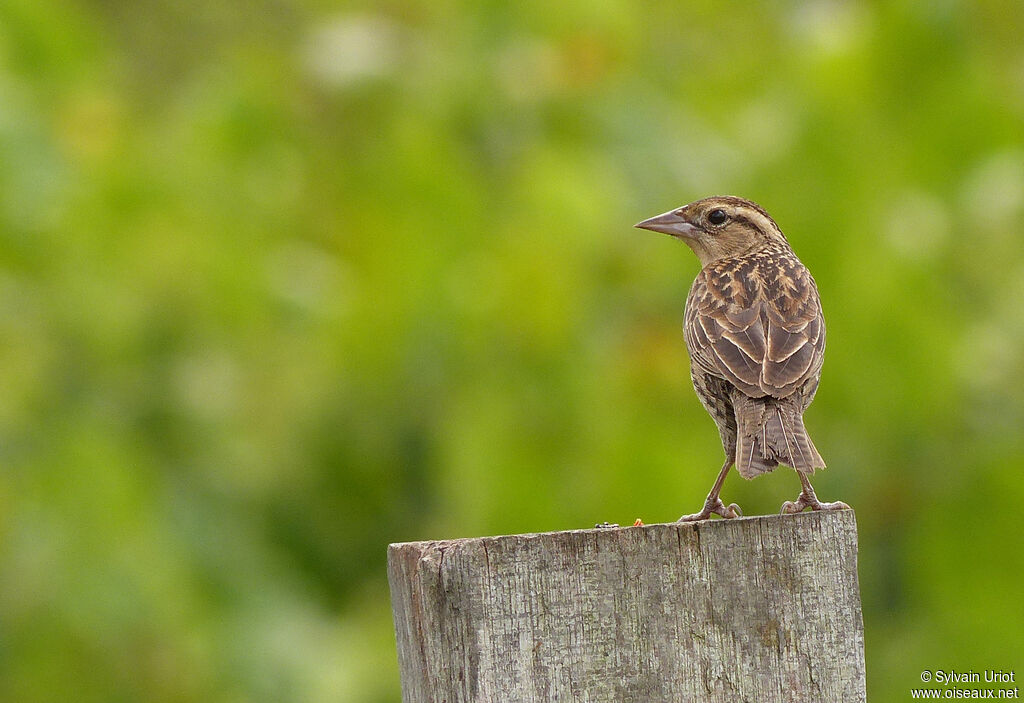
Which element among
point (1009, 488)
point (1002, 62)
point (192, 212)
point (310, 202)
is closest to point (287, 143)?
point (310, 202)

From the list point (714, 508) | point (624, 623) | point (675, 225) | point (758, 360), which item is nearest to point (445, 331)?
point (675, 225)

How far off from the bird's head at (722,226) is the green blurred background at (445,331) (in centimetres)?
157

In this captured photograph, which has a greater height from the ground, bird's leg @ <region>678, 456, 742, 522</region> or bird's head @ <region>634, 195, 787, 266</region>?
bird's head @ <region>634, 195, 787, 266</region>

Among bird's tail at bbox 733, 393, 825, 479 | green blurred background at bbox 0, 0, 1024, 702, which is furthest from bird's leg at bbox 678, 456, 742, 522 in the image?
green blurred background at bbox 0, 0, 1024, 702

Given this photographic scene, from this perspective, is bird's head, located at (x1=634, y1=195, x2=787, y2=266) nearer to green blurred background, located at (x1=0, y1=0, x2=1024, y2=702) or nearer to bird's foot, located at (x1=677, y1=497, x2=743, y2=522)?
bird's foot, located at (x1=677, y1=497, x2=743, y2=522)

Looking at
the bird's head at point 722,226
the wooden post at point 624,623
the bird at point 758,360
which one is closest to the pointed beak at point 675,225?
the bird's head at point 722,226

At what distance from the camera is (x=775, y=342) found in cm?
394

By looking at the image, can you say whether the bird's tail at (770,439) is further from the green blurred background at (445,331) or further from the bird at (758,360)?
the green blurred background at (445,331)

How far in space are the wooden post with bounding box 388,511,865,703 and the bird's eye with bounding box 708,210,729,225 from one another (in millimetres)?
2346

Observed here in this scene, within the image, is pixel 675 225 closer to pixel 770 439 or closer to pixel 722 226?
pixel 722 226

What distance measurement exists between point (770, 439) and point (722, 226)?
4.85 ft

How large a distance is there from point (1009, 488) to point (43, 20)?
18.8 ft

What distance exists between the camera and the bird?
146 inches

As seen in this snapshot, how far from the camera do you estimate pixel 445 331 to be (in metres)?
7.42
